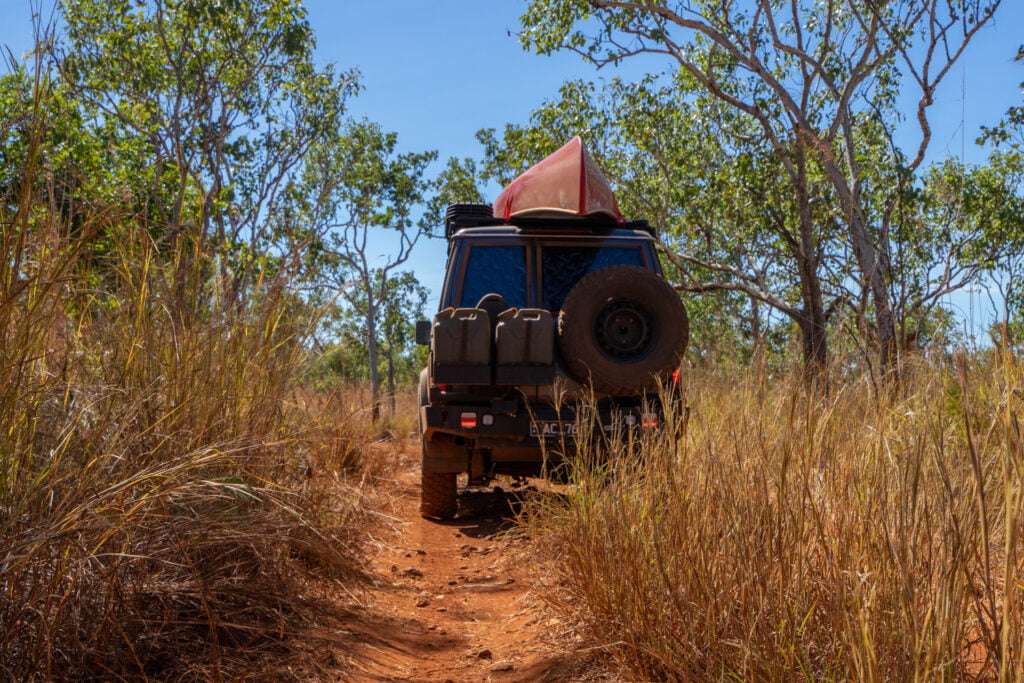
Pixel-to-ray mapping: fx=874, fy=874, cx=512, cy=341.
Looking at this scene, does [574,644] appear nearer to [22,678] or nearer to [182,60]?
[22,678]

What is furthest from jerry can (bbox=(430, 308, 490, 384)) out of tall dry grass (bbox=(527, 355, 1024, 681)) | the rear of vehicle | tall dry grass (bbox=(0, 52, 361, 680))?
tall dry grass (bbox=(527, 355, 1024, 681))

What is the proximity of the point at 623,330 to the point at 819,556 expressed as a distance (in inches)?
135

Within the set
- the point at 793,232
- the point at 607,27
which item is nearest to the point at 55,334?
the point at 607,27

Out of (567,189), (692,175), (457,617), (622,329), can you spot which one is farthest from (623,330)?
(692,175)

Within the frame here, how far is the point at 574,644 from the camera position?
329 centimetres

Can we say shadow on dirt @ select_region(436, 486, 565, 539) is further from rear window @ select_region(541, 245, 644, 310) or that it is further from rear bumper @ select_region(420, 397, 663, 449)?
rear window @ select_region(541, 245, 644, 310)

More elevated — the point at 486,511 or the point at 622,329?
the point at 622,329

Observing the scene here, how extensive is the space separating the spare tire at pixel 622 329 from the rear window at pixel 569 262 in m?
0.67

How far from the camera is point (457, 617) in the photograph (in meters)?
4.25

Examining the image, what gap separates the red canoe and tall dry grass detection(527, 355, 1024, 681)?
10.5 feet

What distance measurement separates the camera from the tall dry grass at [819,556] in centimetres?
180

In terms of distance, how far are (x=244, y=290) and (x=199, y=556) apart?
1.53 metres

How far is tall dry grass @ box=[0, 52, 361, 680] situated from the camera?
7.36 feet

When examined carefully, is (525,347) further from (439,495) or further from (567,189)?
(439,495)
